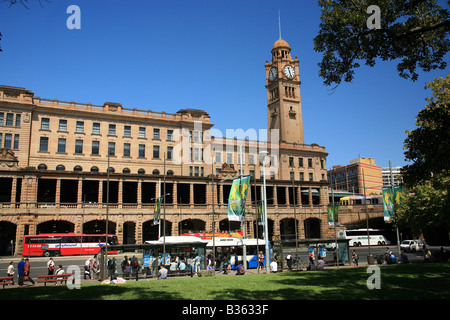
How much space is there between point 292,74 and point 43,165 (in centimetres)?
6071

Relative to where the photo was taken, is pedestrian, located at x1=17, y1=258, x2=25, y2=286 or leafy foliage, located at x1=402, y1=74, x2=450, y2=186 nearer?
leafy foliage, located at x1=402, y1=74, x2=450, y2=186

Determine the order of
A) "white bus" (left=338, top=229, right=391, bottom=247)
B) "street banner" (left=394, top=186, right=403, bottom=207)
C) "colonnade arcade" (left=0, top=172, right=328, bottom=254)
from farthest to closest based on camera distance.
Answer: "white bus" (left=338, top=229, right=391, bottom=247) → "colonnade arcade" (left=0, top=172, right=328, bottom=254) → "street banner" (left=394, top=186, right=403, bottom=207)

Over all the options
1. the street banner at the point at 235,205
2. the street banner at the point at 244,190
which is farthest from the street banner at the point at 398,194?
the street banner at the point at 235,205

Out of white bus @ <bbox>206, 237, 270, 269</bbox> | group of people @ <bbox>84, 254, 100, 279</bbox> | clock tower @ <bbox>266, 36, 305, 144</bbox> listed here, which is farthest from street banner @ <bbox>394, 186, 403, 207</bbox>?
clock tower @ <bbox>266, 36, 305, 144</bbox>

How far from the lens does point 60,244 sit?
47.1 metres

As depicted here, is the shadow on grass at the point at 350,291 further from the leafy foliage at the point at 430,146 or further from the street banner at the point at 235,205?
the street banner at the point at 235,205

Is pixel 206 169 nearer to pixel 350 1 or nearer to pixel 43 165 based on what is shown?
pixel 43 165

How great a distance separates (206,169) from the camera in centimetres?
6700

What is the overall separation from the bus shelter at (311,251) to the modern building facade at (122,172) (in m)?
18.4

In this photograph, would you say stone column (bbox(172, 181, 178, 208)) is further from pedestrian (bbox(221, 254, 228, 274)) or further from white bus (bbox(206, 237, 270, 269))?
pedestrian (bbox(221, 254, 228, 274))

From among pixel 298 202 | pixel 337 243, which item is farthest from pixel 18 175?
pixel 298 202

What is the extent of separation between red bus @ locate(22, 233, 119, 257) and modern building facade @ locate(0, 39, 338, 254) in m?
1.98

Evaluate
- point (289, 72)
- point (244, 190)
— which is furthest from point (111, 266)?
point (289, 72)

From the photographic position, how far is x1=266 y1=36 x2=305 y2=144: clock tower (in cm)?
8650
